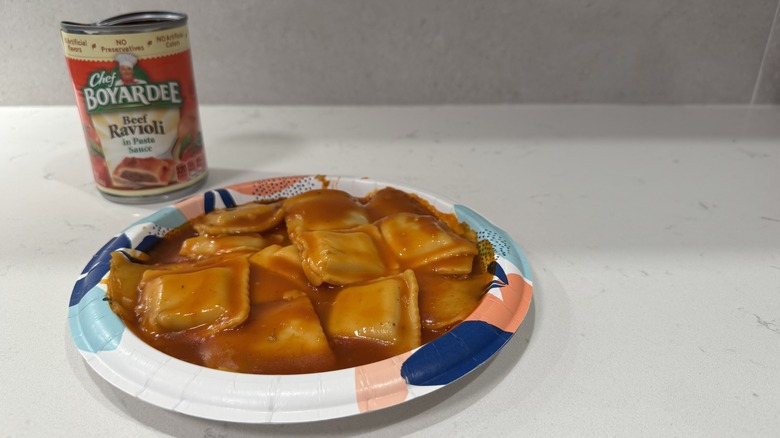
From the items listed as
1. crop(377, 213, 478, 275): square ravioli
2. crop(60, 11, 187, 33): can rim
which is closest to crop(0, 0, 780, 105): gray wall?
crop(60, 11, 187, 33): can rim

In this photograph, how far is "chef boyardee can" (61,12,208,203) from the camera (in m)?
0.96

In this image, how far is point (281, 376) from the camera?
24.5 inches

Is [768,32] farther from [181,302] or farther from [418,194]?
[181,302]

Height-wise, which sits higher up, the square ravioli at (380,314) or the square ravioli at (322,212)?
the square ravioli at (322,212)

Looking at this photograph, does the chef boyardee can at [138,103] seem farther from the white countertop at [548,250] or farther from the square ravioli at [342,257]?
the square ravioli at [342,257]

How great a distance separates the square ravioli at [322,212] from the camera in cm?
91

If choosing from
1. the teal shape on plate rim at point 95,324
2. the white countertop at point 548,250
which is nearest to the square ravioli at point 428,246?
the white countertop at point 548,250

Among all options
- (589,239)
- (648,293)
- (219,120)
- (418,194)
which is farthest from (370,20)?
(648,293)

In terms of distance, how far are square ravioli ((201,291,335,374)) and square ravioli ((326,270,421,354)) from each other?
4 cm

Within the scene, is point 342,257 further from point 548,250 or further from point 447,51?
point 447,51

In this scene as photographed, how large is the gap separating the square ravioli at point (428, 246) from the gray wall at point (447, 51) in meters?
0.85

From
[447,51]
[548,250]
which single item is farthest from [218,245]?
[447,51]

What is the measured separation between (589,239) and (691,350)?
1.00ft

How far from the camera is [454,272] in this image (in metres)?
0.82
